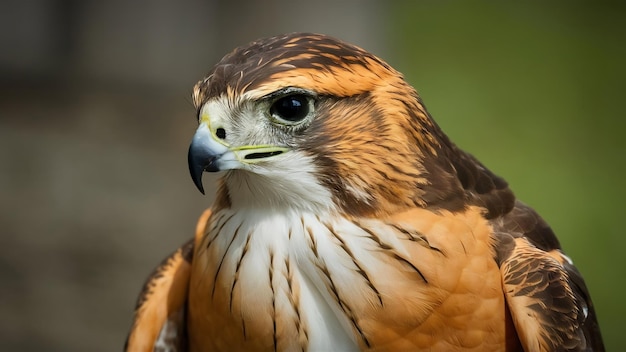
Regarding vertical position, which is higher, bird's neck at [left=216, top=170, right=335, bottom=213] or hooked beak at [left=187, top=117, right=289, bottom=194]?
hooked beak at [left=187, top=117, right=289, bottom=194]

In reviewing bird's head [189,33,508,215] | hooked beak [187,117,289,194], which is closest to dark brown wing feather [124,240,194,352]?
bird's head [189,33,508,215]

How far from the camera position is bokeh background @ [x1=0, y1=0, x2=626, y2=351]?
5863 millimetres

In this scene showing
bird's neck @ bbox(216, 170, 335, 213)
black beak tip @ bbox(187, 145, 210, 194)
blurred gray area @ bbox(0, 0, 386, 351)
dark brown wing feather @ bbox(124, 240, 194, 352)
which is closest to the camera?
black beak tip @ bbox(187, 145, 210, 194)

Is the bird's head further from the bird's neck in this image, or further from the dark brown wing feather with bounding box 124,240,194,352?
the dark brown wing feather with bounding box 124,240,194,352

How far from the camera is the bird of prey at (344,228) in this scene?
81.1 inches

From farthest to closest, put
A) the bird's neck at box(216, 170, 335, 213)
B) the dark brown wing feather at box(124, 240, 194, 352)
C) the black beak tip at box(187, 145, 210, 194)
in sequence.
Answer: the dark brown wing feather at box(124, 240, 194, 352) < the bird's neck at box(216, 170, 335, 213) < the black beak tip at box(187, 145, 210, 194)

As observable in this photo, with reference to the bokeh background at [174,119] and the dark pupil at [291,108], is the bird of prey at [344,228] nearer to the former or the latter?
the dark pupil at [291,108]

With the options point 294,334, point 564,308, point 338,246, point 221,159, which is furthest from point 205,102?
point 564,308

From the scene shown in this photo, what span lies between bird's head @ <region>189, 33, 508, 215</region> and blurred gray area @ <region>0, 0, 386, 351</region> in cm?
398

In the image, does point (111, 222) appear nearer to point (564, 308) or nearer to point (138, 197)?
point (138, 197)

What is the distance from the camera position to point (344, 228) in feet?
6.98

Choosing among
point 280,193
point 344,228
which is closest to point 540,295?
point 344,228

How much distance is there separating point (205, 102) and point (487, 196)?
0.96 metres

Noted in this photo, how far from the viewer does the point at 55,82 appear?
6496 mm
